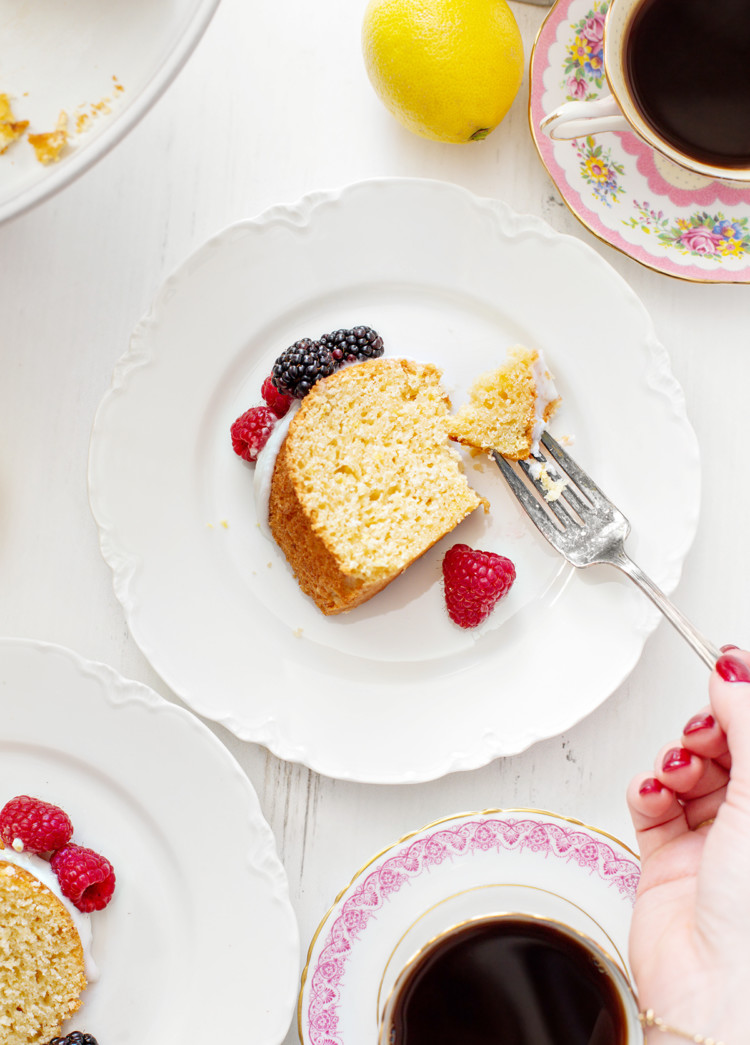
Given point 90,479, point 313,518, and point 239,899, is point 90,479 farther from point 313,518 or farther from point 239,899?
point 239,899

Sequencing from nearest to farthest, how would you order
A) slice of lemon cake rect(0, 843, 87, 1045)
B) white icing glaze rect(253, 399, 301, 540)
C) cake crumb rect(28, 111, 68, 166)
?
cake crumb rect(28, 111, 68, 166), slice of lemon cake rect(0, 843, 87, 1045), white icing glaze rect(253, 399, 301, 540)

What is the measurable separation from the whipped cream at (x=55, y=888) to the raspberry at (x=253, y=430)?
910 mm

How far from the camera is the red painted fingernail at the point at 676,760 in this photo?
59.8 inches

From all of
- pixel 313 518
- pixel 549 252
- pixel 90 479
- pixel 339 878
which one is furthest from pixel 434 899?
pixel 549 252

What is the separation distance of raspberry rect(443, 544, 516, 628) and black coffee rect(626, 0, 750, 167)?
2.96 feet

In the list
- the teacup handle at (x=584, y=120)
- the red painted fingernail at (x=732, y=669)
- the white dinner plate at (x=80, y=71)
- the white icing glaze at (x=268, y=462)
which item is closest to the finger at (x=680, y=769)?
the red painted fingernail at (x=732, y=669)

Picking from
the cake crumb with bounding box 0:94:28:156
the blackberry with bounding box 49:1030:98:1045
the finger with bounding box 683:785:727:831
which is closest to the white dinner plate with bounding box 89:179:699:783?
the finger with bounding box 683:785:727:831

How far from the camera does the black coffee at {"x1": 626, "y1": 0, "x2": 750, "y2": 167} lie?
1762 millimetres

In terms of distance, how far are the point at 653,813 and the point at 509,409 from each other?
0.82m

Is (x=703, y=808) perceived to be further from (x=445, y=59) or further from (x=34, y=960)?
(x=445, y=59)

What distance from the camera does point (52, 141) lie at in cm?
160

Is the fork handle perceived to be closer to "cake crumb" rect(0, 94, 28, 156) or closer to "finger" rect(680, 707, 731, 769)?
"finger" rect(680, 707, 731, 769)

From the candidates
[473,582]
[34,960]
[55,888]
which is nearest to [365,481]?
[473,582]

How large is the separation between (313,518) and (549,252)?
75 centimetres
